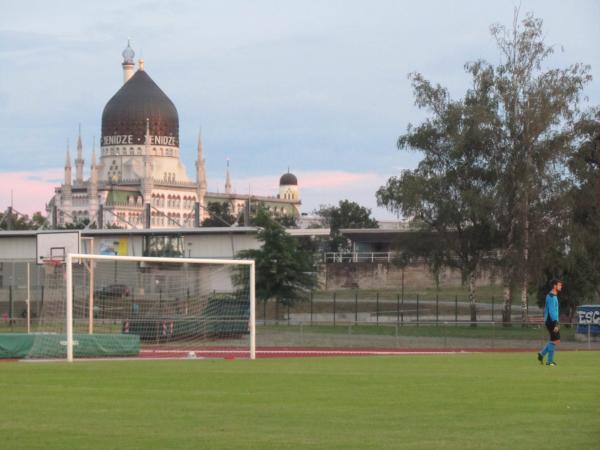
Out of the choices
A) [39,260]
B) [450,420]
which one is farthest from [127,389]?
[39,260]

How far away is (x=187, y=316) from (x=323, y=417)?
86.5ft

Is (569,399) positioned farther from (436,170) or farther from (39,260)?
(436,170)

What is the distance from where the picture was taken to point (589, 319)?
155 feet

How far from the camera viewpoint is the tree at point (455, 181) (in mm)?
54844

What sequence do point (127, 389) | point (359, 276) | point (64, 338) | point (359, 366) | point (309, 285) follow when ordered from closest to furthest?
1. point (127, 389)
2. point (359, 366)
3. point (64, 338)
4. point (309, 285)
5. point (359, 276)

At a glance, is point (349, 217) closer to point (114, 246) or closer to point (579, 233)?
point (114, 246)

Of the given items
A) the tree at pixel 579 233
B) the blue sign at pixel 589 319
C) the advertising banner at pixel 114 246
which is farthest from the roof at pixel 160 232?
the blue sign at pixel 589 319

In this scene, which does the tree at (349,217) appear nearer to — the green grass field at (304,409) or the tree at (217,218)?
the tree at (217,218)

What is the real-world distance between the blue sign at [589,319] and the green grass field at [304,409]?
24.0 m

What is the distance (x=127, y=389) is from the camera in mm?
17922

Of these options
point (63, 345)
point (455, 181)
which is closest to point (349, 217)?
point (455, 181)

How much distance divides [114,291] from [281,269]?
18.1 meters

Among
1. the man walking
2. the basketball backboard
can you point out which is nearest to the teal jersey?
the man walking

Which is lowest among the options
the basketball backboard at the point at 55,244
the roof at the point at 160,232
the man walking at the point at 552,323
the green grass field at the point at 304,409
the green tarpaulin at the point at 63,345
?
the green tarpaulin at the point at 63,345
